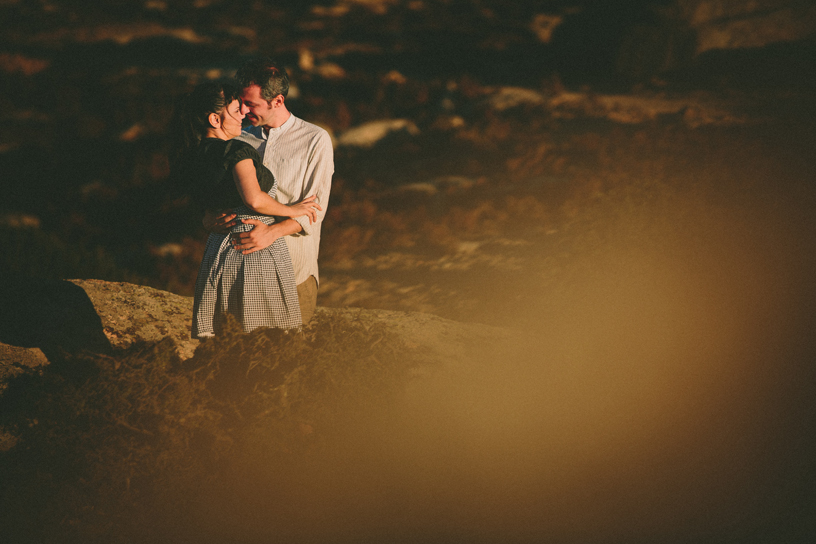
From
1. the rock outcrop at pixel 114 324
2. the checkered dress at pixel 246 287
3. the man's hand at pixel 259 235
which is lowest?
the rock outcrop at pixel 114 324

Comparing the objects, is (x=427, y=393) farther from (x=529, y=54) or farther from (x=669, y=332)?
(x=529, y=54)

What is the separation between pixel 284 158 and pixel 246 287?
68 centimetres

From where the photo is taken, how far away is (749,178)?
689cm

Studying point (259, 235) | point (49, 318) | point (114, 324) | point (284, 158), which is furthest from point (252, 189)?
point (49, 318)


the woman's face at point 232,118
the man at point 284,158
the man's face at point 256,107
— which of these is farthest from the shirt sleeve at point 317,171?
the woman's face at point 232,118

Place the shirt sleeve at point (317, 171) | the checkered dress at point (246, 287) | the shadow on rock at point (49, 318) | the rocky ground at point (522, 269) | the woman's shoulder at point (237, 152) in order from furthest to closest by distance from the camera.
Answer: the shadow on rock at point (49, 318) → the rocky ground at point (522, 269) → the shirt sleeve at point (317, 171) → the checkered dress at point (246, 287) → the woman's shoulder at point (237, 152)

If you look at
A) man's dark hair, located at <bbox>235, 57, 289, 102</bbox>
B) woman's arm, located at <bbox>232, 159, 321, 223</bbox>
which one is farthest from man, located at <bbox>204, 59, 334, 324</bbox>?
woman's arm, located at <bbox>232, 159, 321, 223</bbox>

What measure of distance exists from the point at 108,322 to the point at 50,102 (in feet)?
39.0

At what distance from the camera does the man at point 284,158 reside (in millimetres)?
2498

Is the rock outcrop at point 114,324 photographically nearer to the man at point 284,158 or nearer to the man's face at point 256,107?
the man at point 284,158

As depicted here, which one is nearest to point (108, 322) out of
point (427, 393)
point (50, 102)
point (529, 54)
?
point (427, 393)

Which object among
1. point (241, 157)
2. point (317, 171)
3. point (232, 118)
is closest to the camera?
point (241, 157)

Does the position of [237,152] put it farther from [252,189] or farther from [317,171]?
[317,171]

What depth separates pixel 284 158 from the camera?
2.68 metres
